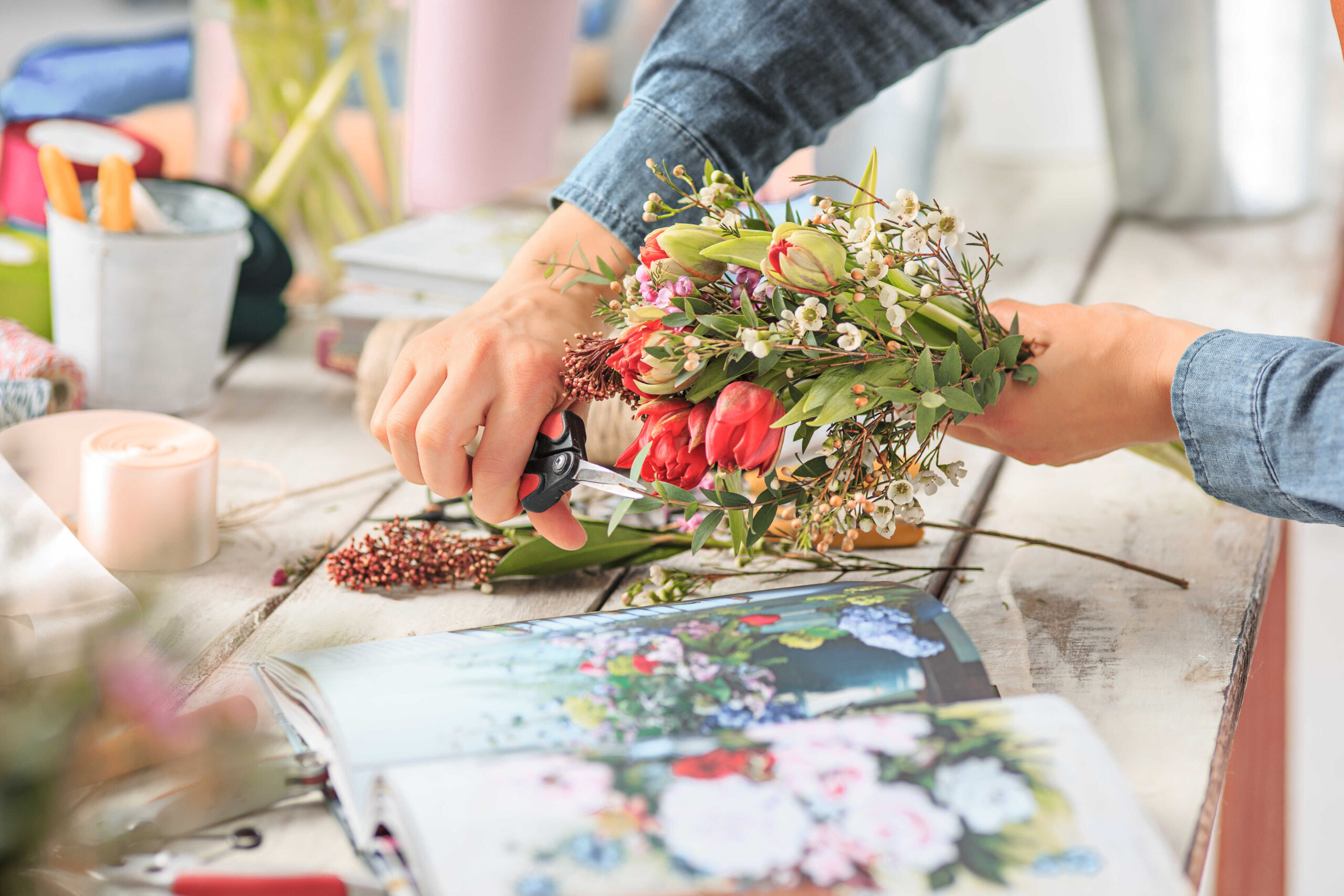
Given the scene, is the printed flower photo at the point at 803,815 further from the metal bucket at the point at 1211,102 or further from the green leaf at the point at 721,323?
the metal bucket at the point at 1211,102

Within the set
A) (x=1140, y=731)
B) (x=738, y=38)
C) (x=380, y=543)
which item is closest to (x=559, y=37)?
(x=738, y=38)

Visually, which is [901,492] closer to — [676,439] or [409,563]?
[676,439]

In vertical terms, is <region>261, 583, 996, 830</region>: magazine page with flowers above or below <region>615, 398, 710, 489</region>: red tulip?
below

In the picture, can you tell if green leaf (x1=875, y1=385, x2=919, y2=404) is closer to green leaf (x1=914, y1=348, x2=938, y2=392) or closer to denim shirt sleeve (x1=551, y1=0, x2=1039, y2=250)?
green leaf (x1=914, y1=348, x2=938, y2=392)

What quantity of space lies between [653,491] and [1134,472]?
16.1 inches

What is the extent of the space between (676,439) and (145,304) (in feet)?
1.45

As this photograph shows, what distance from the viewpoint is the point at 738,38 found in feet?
2.37

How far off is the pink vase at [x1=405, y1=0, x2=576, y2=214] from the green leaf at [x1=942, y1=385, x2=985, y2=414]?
2.40ft

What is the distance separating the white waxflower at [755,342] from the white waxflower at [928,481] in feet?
0.38

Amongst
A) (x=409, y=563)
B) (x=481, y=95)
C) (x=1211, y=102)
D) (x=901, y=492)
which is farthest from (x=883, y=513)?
(x=1211, y=102)

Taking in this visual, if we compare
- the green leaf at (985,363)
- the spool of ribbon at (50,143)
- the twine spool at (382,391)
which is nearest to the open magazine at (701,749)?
the green leaf at (985,363)

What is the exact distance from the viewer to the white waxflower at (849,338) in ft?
1.63

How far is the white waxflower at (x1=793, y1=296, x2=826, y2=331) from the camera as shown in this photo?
498 mm

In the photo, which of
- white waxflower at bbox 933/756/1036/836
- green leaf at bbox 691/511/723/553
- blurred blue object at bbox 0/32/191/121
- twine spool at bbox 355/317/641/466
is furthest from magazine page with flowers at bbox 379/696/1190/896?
blurred blue object at bbox 0/32/191/121
